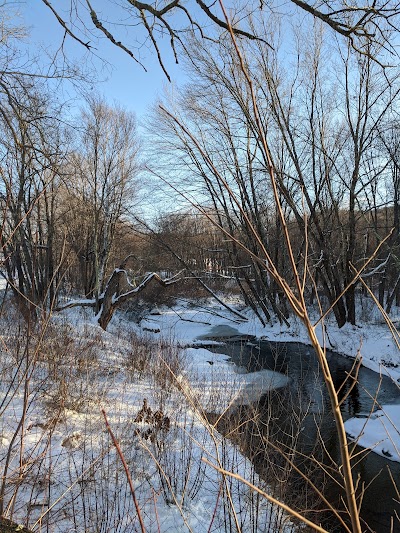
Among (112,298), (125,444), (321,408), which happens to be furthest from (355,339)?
(125,444)

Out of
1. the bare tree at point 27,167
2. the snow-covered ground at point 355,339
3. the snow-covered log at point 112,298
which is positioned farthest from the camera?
the snow-covered log at point 112,298

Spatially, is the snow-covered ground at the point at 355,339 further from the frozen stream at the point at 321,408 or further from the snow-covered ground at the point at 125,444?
the frozen stream at the point at 321,408

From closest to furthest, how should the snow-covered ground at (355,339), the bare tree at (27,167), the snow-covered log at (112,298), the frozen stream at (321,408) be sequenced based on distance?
1. the bare tree at (27,167)
2. the frozen stream at (321,408)
3. the snow-covered ground at (355,339)
4. the snow-covered log at (112,298)

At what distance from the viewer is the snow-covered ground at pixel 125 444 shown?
284 centimetres

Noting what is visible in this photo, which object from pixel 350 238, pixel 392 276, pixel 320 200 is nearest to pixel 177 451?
pixel 350 238

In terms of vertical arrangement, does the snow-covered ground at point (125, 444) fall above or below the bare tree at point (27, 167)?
below

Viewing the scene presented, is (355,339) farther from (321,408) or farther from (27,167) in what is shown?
(27,167)

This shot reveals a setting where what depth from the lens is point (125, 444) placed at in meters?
4.23

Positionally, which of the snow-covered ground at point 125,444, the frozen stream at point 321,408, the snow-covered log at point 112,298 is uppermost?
the snow-covered log at point 112,298

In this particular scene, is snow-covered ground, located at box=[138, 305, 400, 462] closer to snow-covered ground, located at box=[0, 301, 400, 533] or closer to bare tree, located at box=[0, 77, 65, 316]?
snow-covered ground, located at box=[0, 301, 400, 533]

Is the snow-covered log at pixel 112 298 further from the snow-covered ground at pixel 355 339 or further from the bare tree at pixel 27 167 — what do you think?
the bare tree at pixel 27 167

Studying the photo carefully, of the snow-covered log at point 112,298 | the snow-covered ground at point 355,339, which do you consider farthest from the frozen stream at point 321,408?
the snow-covered log at point 112,298

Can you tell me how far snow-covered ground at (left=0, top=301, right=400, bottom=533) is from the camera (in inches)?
112

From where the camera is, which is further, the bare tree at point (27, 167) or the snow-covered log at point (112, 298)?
the snow-covered log at point (112, 298)
